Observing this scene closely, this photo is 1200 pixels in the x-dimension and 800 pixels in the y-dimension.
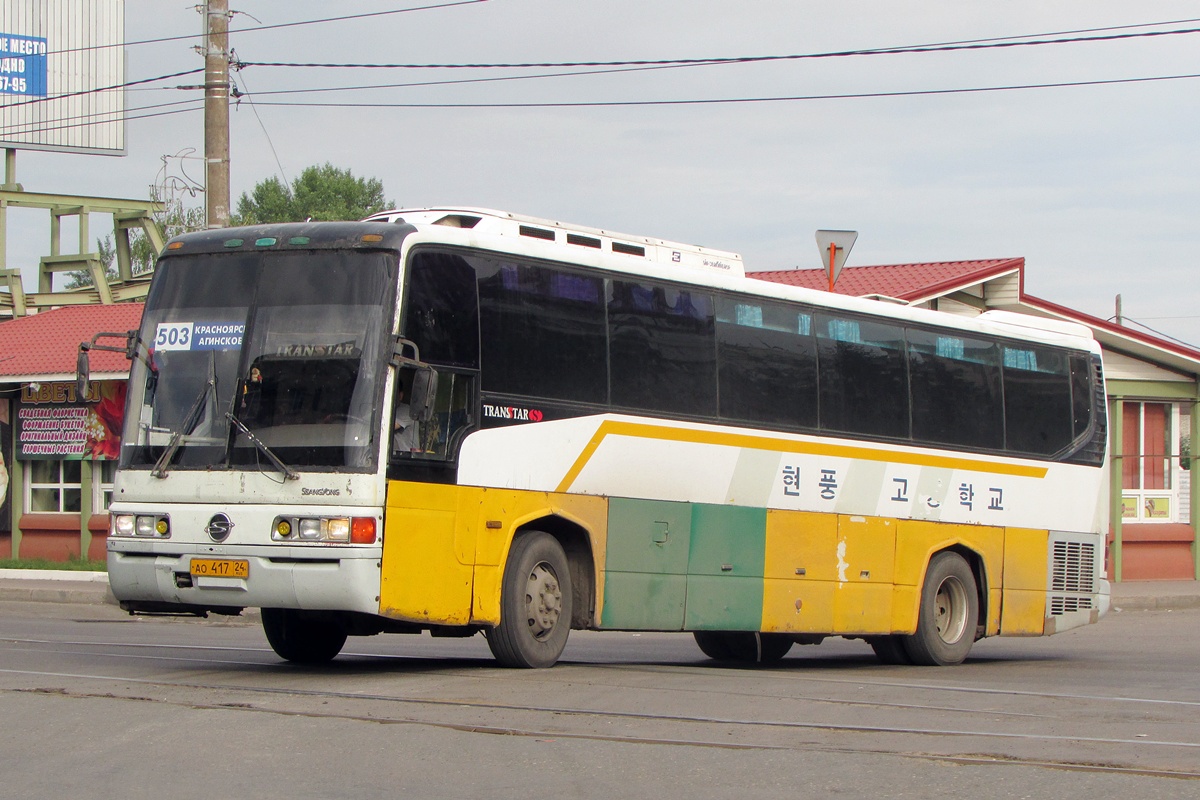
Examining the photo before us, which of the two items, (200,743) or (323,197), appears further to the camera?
(323,197)

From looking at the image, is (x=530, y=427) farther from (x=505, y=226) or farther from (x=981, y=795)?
(x=981, y=795)

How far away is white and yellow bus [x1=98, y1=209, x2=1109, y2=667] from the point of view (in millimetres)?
11039

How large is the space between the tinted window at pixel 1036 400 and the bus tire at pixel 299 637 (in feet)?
24.8

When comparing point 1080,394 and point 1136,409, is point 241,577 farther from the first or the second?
point 1136,409

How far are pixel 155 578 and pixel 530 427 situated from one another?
2879 millimetres

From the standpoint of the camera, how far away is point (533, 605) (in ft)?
39.8

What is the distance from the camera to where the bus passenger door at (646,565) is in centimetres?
1269

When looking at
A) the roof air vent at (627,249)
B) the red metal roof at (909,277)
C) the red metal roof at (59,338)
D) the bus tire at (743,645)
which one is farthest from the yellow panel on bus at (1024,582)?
the red metal roof at (59,338)

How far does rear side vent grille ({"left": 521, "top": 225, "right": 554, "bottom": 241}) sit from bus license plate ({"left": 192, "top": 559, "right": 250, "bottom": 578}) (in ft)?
11.0

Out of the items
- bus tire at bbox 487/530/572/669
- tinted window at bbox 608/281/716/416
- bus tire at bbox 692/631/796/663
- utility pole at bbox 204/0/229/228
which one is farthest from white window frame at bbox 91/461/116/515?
bus tire at bbox 487/530/572/669

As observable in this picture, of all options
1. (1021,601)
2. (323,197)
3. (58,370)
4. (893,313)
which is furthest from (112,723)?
(323,197)

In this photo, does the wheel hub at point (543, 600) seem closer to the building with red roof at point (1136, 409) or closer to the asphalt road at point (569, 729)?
the asphalt road at point (569, 729)

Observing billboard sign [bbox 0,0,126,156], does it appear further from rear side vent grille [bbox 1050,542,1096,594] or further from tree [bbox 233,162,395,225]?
tree [bbox 233,162,395,225]

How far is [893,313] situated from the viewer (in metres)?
15.8
